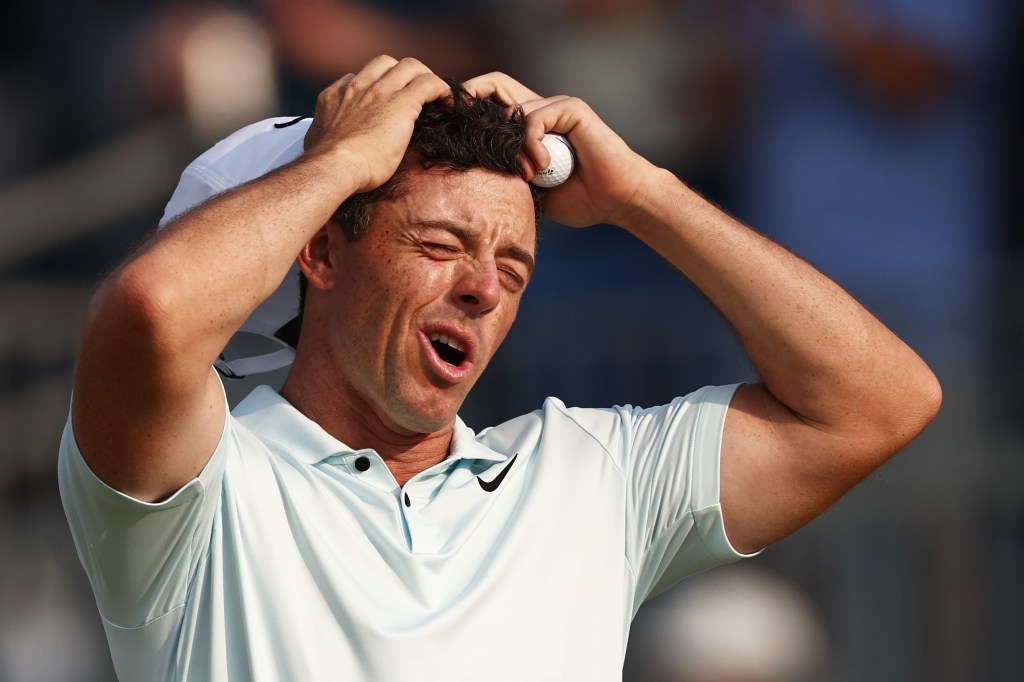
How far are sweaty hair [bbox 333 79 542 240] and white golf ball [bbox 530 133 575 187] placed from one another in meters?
0.08

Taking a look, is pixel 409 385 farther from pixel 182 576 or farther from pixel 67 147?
pixel 67 147

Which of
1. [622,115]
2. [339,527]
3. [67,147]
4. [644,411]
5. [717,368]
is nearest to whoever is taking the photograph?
[339,527]

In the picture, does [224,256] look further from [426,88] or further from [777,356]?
[777,356]

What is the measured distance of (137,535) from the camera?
2.15 metres

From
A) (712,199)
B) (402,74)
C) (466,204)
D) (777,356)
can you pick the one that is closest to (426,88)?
(402,74)

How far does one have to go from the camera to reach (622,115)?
17.8 ft

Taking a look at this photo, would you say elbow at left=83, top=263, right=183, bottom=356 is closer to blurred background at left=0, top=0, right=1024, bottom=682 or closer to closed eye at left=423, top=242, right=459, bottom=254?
closed eye at left=423, top=242, right=459, bottom=254

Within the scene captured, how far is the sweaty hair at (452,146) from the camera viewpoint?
8.57 feet

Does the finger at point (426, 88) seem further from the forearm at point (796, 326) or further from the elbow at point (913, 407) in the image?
the elbow at point (913, 407)

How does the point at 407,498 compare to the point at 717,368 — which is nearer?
the point at 407,498

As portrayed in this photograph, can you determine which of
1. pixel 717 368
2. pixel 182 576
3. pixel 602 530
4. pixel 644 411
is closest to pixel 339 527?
pixel 182 576

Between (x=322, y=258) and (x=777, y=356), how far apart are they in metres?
0.86

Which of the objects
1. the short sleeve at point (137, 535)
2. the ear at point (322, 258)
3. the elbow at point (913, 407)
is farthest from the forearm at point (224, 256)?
the elbow at point (913, 407)

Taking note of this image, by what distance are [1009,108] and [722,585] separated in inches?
74.7
